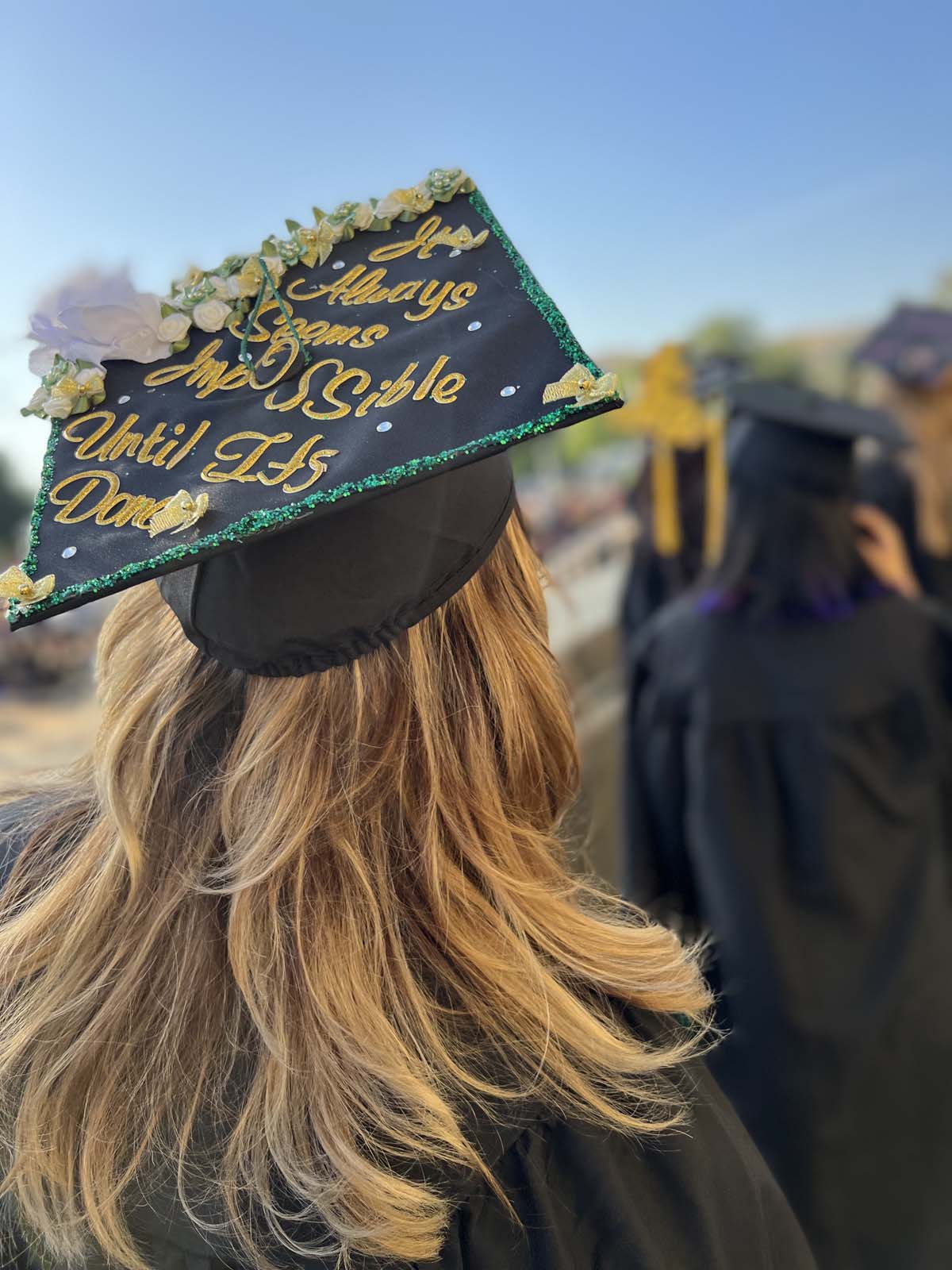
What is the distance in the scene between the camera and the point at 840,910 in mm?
2387

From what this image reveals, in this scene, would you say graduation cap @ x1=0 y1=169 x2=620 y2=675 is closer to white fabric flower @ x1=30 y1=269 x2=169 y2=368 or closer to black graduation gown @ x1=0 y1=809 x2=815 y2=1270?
white fabric flower @ x1=30 y1=269 x2=169 y2=368

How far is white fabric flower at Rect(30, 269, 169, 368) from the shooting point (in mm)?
946

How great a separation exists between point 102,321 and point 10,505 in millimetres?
15409

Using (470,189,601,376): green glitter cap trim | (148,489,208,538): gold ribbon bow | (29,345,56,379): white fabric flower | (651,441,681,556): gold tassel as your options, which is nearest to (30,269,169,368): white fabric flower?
(29,345,56,379): white fabric flower

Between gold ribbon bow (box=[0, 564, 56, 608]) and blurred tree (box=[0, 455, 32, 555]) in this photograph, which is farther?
blurred tree (box=[0, 455, 32, 555])

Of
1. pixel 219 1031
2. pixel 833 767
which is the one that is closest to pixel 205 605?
pixel 219 1031

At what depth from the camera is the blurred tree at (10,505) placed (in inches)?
568

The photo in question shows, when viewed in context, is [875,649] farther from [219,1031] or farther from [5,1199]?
[5,1199]

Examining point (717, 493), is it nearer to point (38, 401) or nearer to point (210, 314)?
point (210, 314)

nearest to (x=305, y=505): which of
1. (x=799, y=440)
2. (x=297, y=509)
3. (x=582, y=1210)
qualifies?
(x=297, y=509)

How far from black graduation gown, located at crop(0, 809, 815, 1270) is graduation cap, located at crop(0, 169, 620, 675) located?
491 mm

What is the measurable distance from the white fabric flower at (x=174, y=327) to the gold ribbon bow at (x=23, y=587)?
29cm

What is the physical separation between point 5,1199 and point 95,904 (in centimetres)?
34

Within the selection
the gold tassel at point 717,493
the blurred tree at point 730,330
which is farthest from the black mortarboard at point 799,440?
the blurred tree at point 730,330
